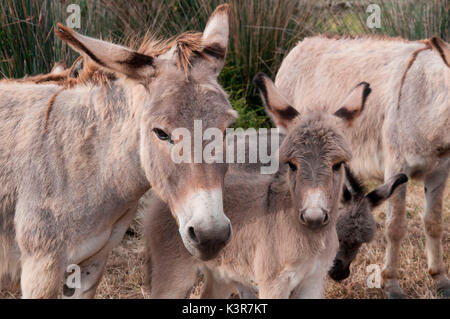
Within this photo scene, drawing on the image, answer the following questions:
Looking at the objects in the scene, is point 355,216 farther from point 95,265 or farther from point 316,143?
point 95,265

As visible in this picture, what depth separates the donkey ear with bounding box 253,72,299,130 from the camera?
3.64m

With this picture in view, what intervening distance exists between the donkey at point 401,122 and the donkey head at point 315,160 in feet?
2.81

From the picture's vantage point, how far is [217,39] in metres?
2.93

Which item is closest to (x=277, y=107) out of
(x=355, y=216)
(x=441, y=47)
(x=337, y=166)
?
(x=337, y=166)

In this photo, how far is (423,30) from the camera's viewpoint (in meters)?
7.11

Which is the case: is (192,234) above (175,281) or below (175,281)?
above

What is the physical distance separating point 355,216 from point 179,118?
190 cm

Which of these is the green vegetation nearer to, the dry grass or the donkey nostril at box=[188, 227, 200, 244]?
the dry grass

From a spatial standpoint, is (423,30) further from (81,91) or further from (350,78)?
(81,91)

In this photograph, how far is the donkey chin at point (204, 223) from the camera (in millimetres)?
2449

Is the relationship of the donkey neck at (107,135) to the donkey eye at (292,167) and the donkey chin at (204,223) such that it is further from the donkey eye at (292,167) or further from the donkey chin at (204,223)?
the donkey eye at (292,167)

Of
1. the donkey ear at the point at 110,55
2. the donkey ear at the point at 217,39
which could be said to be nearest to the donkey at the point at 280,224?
the donkey ear at the point at 217,39

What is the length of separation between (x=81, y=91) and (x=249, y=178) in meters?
1.27

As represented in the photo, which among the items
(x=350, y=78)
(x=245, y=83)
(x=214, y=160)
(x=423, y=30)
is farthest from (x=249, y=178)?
(x=423, y=30)
